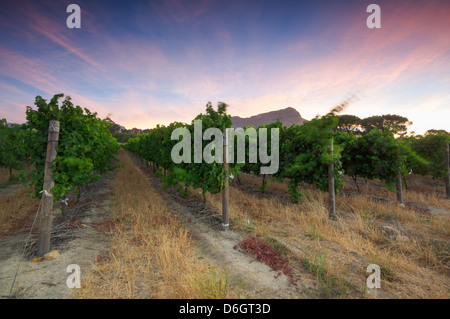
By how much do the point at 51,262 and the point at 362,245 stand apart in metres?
6.80

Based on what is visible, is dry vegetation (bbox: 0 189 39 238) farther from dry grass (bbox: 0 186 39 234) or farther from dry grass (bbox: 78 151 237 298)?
dry grass (bbox: 78 151 237 298)

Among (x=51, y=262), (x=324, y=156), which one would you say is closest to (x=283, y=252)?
(x=324, y=156)

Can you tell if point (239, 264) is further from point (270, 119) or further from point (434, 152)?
point (270, 119)

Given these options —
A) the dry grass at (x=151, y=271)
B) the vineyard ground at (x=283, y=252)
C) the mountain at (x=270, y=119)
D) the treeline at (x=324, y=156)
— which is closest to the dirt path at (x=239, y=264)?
the vineyard ground at (x=283, y=252)

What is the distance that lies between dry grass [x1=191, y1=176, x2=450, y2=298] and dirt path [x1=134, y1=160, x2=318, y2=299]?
1.41 feet

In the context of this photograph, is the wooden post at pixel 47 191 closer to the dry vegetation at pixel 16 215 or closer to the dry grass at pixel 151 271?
the dry grass at pixel 151 271

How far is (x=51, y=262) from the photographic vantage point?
364cm

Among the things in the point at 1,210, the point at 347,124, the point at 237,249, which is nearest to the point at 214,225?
the point at 237,249

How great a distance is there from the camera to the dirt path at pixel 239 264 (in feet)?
9.61

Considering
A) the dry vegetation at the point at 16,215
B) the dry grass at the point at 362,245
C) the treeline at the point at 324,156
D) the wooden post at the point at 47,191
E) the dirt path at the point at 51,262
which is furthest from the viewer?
the treeline at the point at 324,156

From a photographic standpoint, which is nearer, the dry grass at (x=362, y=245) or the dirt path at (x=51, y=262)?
the dirt path at (x=51, y=262)

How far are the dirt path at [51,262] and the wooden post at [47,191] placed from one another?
34 cm
